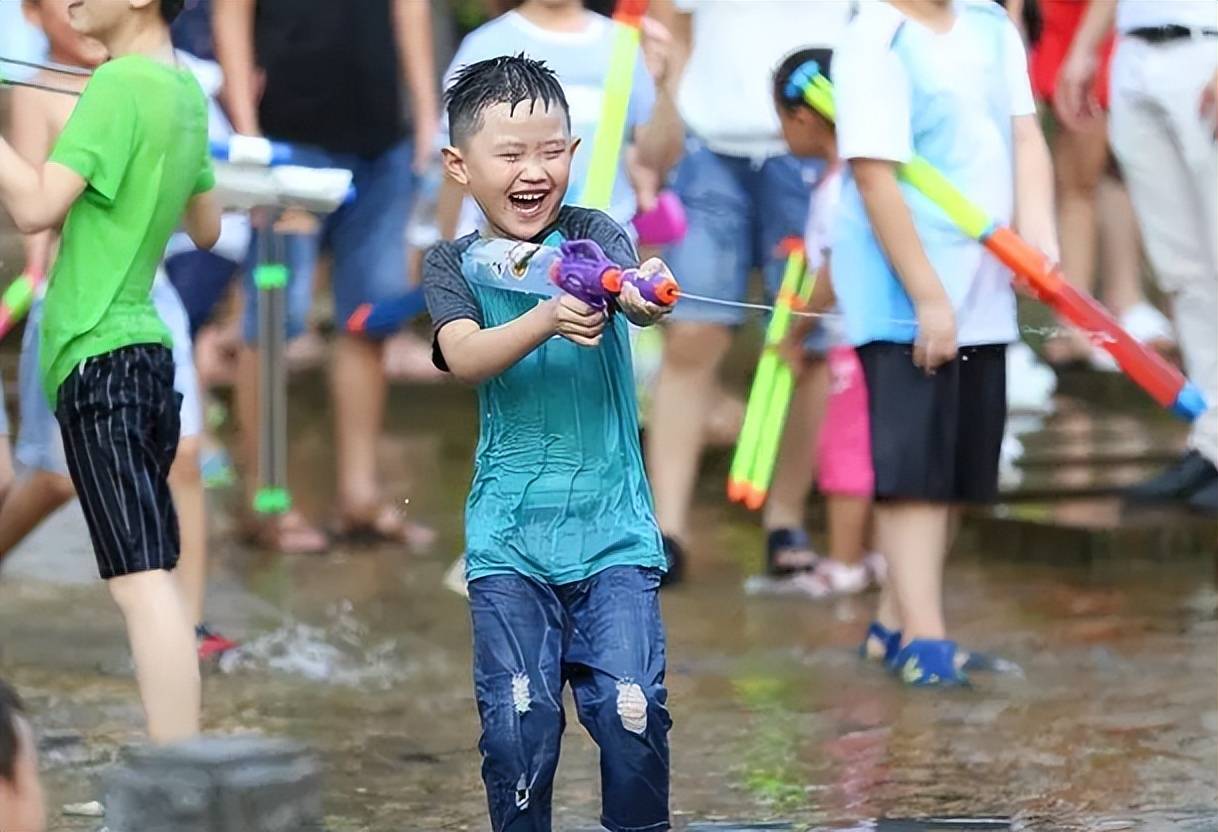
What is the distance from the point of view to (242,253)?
723cm

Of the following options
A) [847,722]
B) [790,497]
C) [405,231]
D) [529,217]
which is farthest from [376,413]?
[529,217]

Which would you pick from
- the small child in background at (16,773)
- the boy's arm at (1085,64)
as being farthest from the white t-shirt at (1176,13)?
the small child in background at (16,773)

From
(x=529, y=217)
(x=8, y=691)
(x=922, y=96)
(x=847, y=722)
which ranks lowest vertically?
(x=847, y=722)

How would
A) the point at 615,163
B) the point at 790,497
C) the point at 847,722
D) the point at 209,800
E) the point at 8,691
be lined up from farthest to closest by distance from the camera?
the point at 790,497 → the point at 615,163 → the point at 847,722 → the point at 209,800 → the point at 8,691

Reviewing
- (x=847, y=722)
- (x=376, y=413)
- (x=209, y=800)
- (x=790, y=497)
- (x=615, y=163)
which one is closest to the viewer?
(x=209, y=800)

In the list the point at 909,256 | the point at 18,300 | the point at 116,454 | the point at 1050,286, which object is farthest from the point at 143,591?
the point at 1050,286

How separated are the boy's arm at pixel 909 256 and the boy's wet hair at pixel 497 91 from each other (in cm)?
174

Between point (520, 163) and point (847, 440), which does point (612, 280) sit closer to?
point (520, 163)

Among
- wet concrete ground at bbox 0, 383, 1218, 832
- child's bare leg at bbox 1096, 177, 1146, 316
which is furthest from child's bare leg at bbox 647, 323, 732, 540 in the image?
child's bare leg at bbox 1096, 177, 1146, 316

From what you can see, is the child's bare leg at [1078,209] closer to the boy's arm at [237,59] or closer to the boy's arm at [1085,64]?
the boy's arm at [1085,64]

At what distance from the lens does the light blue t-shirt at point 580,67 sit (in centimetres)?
659

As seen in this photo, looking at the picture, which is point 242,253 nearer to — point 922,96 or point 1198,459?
point 922,96

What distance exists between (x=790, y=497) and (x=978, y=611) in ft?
2.38

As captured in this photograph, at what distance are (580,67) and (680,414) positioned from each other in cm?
106
